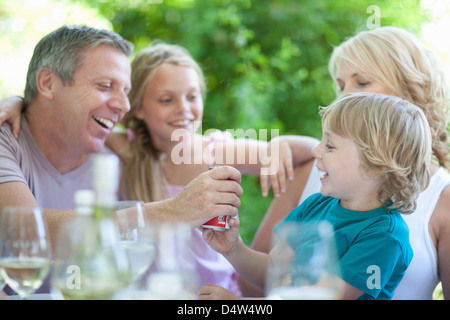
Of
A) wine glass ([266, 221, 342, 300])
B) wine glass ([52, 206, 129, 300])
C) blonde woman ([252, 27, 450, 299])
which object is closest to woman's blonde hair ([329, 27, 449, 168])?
blonde woman ([252, 27, 450, 299])

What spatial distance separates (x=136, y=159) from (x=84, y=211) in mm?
1433

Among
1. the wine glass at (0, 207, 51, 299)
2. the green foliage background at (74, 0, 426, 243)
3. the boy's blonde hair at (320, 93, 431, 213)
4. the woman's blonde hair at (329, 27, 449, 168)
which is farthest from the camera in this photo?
the green foliage background at (74, 0, 426, 243)

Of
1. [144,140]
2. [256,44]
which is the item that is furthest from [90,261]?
[256,44]

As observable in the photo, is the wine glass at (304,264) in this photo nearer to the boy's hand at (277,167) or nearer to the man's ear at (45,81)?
the boy's hand at (277,167)

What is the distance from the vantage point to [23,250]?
100 cm

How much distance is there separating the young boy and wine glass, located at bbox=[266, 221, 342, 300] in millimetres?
395

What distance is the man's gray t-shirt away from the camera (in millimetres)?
1836

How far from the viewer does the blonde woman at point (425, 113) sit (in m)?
1.59

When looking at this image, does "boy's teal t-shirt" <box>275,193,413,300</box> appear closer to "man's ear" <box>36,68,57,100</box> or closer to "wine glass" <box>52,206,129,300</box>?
"wine glass" <box>52,206,129,300</box>

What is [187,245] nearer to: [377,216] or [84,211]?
[84,211]

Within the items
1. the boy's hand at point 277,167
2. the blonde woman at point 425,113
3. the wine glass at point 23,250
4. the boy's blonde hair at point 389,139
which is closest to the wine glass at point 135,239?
the wine glass at point 23,250

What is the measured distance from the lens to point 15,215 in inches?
40.1

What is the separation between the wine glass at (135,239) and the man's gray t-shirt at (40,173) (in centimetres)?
79
